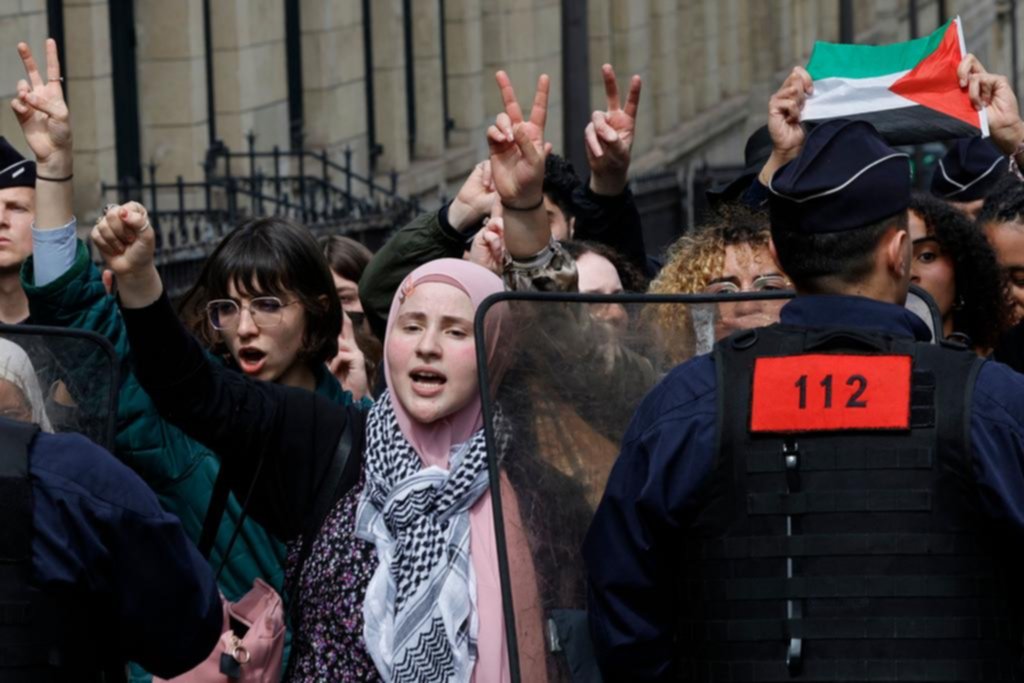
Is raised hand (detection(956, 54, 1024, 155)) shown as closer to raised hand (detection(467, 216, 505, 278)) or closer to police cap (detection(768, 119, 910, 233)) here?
raised hand (detection(467, 216, 505, 278))

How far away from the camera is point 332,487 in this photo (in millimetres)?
5418

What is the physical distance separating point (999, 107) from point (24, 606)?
3662 millimetres

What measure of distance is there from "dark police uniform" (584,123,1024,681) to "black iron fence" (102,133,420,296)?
811cm

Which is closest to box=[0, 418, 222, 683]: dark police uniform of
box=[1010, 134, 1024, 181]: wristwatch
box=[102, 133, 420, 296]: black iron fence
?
box=[1010, 134, 1024, 181]: wristwatch

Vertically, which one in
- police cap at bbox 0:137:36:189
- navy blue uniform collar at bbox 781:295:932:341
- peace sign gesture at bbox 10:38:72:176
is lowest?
navy blue uniform collar at bbox 781:295:932:341

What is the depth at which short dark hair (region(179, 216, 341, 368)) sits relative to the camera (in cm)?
635

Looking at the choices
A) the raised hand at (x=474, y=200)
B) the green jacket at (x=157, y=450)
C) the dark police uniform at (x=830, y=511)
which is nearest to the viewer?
the dark police uniform at (x=830, y=511)

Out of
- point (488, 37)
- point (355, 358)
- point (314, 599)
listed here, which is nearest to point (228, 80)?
point (488, 37)

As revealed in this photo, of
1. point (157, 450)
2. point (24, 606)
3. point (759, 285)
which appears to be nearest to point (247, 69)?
point (759, 285)

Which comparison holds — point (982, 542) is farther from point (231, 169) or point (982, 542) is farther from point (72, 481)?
point (231, 169)

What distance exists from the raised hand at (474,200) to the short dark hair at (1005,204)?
1.48 metres

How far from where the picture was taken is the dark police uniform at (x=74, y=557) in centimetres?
460

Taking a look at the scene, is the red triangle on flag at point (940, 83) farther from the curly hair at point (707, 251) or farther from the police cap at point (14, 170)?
the police cap at point (14, 170)

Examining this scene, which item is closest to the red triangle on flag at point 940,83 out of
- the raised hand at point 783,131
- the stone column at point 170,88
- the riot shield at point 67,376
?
the raised hand at point 783,131
